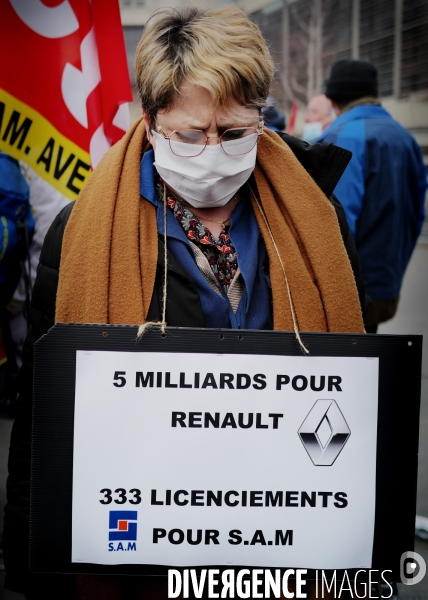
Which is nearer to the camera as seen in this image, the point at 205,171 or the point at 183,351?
the point at 183,351

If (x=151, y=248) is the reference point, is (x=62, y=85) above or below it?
above

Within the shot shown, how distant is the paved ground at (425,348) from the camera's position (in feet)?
10.6

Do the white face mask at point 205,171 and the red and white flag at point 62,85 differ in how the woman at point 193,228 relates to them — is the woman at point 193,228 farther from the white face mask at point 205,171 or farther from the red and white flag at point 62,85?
the red and white flag at point 62,85

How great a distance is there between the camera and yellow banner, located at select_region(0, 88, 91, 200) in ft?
9.08

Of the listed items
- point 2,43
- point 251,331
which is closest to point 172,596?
point 251,331

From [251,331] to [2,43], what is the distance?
5.89 ft

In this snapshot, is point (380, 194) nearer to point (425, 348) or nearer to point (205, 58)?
point (205, 58)

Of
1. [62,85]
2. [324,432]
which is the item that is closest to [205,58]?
[324,432]

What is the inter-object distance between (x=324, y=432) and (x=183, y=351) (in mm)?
313

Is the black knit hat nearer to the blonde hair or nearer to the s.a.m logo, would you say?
the blonde hair

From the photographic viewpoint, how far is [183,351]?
1448mm

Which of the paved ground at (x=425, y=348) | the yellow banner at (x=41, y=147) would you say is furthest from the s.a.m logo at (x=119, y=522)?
the yellow banner at (x=41, y=147)

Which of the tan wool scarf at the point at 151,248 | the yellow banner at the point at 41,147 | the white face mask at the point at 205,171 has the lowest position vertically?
the tan wool scarf at the point at 151,248

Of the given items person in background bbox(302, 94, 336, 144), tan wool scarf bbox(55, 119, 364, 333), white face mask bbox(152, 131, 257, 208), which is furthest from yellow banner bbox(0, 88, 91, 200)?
person in background bbox(302, 94, 336, 144)
